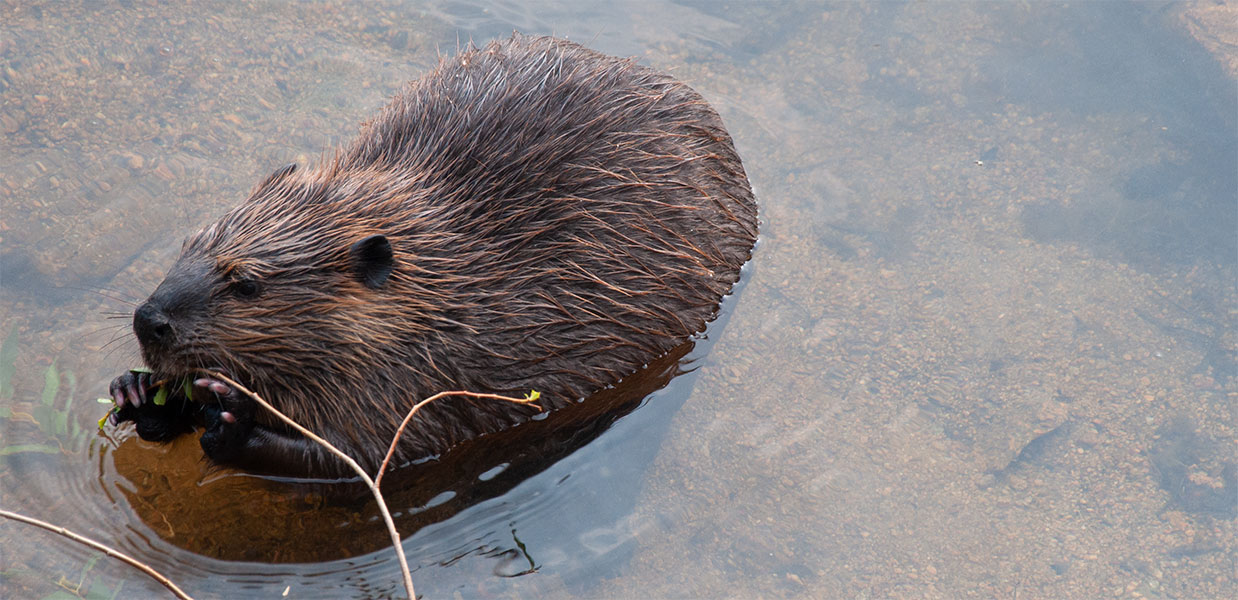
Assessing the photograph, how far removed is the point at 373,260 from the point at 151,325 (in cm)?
67

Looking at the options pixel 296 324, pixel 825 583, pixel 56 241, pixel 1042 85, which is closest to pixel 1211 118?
pixel 1042 85

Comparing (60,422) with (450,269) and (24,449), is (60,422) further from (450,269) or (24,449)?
(450,269)

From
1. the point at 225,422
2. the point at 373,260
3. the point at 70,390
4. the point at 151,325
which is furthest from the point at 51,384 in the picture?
the point at 373,260

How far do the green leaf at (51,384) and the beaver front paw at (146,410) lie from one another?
0.33 meters

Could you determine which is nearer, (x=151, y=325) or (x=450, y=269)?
(x=151, y=325)

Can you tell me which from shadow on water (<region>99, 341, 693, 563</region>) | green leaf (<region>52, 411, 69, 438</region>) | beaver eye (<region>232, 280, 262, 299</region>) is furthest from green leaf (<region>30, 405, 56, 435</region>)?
beaver eye (<region>232, 280, 262, 299</region>)

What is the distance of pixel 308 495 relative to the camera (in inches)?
148

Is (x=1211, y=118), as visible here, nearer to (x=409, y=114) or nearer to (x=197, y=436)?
(x=409, y=114)

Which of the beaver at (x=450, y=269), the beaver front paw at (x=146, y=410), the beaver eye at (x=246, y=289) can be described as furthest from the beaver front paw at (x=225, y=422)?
the beaver eye at (x=246, y=289)

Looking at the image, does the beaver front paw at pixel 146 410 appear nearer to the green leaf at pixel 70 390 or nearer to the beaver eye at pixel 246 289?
the green leaf at pixel 70 390

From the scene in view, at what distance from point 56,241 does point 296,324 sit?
177cm

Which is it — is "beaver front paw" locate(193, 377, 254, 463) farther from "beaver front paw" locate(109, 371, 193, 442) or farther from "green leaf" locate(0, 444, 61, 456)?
"green leaf" locate(0, 444, 61, 456)

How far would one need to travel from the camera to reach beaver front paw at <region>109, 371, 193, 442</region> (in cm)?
351

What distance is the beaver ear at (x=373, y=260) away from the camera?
336 centimetres
